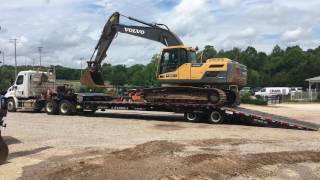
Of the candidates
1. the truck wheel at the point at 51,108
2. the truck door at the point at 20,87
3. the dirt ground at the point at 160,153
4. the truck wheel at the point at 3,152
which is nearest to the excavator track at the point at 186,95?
the dirt ground at the point at 160,153

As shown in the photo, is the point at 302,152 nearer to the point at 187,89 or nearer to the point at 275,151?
the point at 275,151

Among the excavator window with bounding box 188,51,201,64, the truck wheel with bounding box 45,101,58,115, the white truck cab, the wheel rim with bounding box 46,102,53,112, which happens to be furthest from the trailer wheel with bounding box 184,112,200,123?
the white truck cab

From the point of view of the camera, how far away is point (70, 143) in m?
15.9

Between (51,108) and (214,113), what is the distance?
1054 centimetres

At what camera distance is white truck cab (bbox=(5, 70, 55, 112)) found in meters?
31.5

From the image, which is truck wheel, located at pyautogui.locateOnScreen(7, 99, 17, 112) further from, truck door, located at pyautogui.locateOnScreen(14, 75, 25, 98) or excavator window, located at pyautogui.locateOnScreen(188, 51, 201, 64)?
excavator window, located at pyautogui.locateOnScreen(188, 51, 201, 64)

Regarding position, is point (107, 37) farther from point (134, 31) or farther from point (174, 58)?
point (174, 58)

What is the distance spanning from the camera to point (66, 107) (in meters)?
29.0

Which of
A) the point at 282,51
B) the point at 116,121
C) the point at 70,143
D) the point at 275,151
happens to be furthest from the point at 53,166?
the point at 282,51

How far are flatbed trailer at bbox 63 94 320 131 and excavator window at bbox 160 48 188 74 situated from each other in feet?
6.02

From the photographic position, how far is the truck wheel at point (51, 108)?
29.4 m

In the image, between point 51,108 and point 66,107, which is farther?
point 51,108

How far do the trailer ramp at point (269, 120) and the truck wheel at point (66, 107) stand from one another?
9461mm

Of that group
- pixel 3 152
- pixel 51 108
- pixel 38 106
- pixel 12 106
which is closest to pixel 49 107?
pixel 51 108
